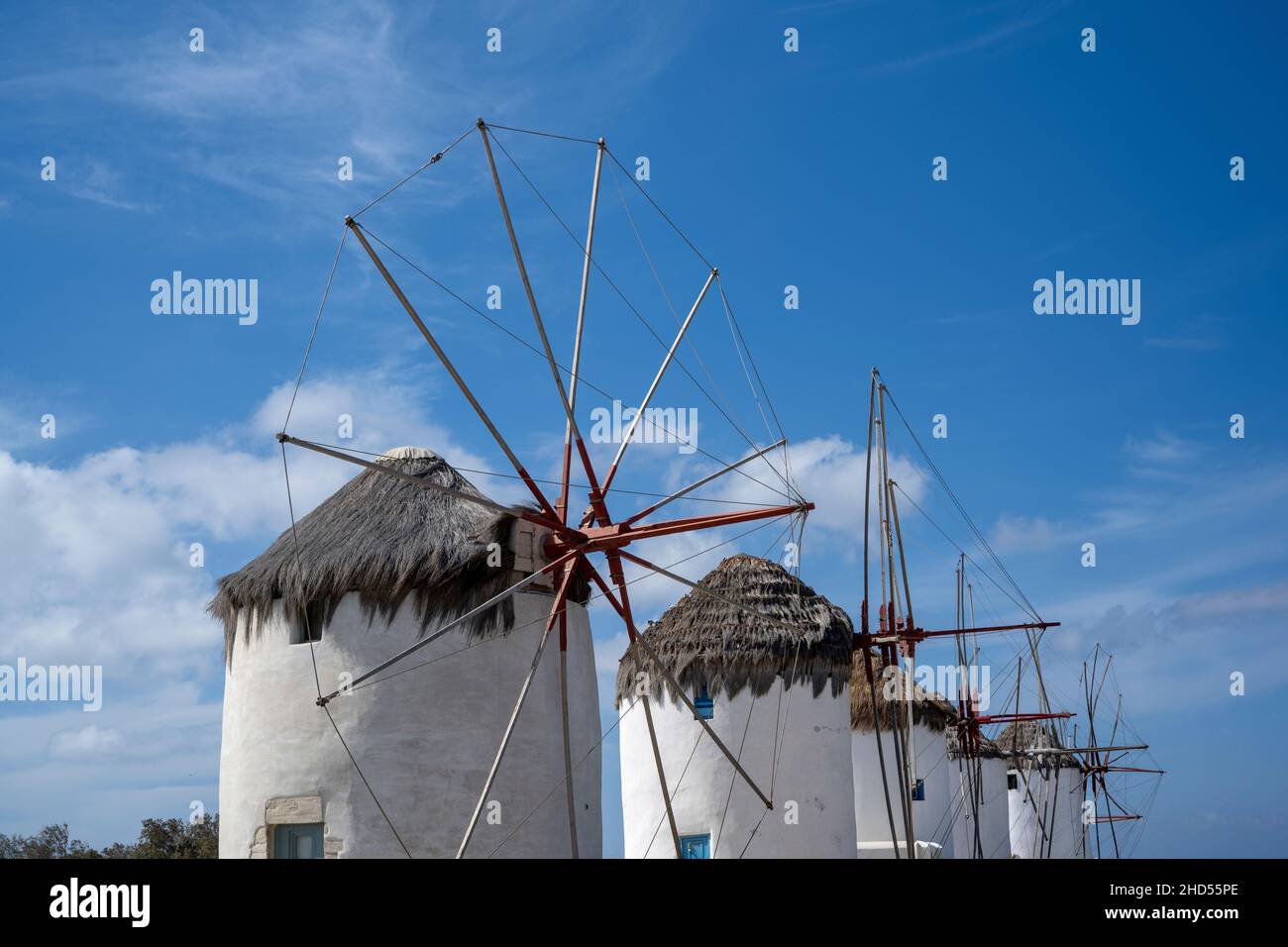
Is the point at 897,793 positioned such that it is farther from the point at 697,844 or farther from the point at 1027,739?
the point at 1027,739

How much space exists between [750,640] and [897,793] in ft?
24.3

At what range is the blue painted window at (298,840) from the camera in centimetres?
1517

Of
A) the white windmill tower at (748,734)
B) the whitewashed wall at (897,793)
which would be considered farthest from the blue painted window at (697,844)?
the whitewashed wall at (897,793)

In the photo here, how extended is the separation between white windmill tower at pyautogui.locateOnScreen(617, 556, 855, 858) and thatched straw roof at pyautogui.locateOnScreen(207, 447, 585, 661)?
5.45 meters

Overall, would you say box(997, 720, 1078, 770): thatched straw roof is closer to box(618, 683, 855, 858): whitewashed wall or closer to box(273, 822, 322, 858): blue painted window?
box(618, 683, 855, 858): whitewashed wall

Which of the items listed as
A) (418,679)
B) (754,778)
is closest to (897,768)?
(754,778)

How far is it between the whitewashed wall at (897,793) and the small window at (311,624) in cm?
1114

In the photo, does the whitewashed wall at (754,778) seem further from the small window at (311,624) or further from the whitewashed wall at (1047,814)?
the whitewashed wall at (1047,814)

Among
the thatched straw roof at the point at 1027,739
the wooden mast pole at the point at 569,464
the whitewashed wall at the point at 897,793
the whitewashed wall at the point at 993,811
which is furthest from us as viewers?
the thatched straw roof at the point at 1027,739
